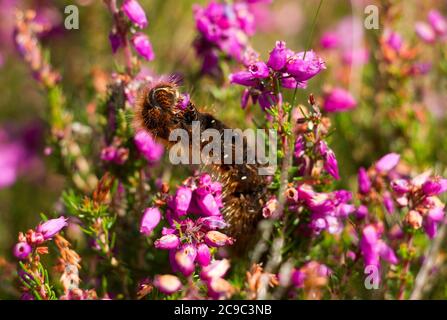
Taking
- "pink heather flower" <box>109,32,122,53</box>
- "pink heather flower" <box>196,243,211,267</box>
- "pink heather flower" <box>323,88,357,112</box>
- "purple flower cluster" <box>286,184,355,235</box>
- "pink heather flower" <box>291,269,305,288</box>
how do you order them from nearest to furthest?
"pink heather flower" <box>196,243,211,267</box>, "purple flower cluster" <box>286,184,355,235</box>, "pink heather flower" <box>291,269,305,288</box>, "pink heather flower" <box>109,32,122,53</box>, "pink heather flower" <box>323,88,357,112</box>

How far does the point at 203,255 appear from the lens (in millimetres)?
1768

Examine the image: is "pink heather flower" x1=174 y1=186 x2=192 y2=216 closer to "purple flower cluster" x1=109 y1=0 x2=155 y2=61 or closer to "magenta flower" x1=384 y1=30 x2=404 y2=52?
"purple flower cluster" x1=109 y1=0 x2=155 y2=61

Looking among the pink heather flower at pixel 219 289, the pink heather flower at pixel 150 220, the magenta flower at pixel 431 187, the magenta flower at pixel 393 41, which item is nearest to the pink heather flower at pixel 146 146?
the pink heather flower at pixel 150 220

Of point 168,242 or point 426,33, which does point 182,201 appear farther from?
point 426,33

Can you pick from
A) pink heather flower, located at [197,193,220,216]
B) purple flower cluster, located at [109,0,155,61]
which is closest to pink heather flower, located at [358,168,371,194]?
pink heather flower, located at [197,193,220,216]

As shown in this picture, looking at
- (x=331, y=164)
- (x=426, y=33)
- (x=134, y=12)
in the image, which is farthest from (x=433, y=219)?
(x=426, y=33)

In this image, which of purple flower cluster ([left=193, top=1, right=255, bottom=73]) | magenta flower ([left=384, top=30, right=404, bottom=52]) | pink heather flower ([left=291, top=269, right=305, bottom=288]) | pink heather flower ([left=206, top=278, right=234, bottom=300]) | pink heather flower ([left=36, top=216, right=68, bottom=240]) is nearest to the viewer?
pink heather flower ([left=206, top=278, right=234, bottom=300])

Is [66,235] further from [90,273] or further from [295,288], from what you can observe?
[295,288]

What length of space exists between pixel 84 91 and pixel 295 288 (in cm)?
197

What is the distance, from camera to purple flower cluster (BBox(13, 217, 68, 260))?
1.87m

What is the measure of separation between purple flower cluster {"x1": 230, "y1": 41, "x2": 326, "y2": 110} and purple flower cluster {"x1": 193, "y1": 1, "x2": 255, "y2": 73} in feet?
1.95

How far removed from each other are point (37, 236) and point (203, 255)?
20.8 inches

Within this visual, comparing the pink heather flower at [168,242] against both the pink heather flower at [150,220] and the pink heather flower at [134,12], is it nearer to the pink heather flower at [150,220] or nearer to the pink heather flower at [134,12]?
the pink heather flower at [150,220]

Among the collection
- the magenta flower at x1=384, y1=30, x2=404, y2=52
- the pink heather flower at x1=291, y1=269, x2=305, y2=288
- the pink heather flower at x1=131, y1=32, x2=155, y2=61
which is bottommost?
the pink heather flower at x1=291, y1=269, x2=305, y2=288
